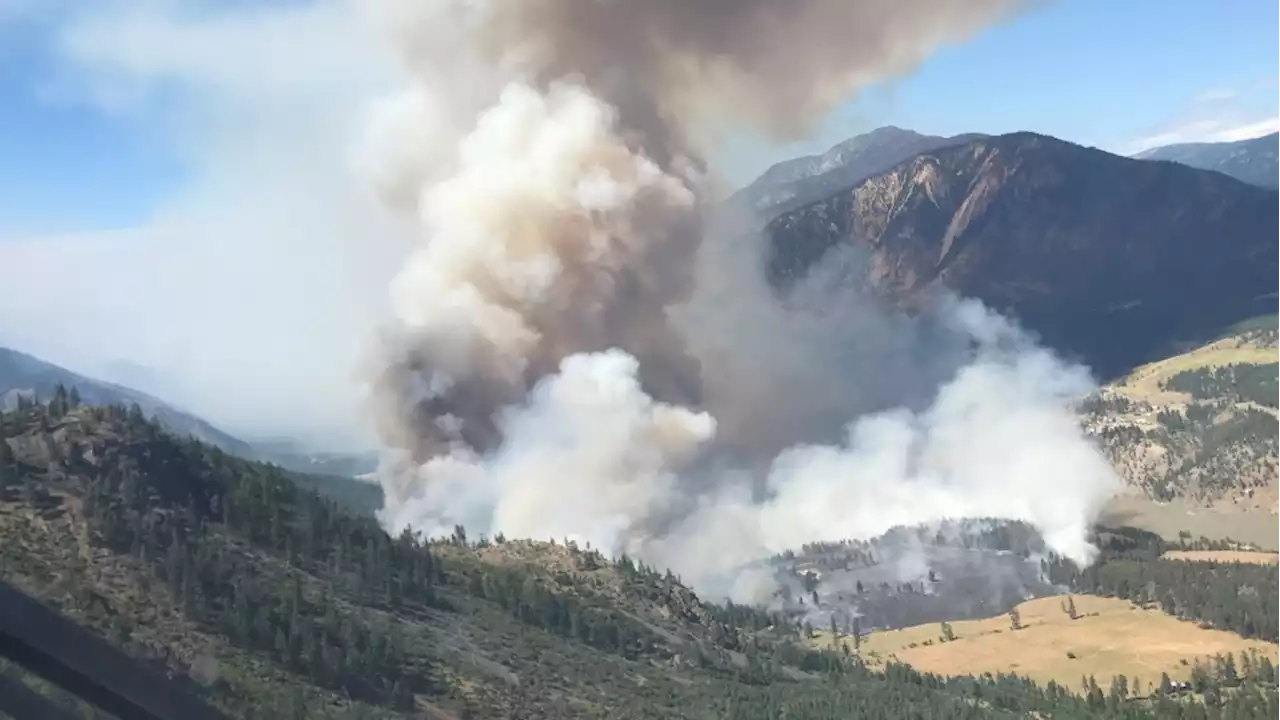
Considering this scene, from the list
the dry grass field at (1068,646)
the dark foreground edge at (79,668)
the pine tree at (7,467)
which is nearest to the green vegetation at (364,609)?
the pine tree at (7,467)

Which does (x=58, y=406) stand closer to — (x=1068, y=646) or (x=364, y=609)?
(x=364, y=609)

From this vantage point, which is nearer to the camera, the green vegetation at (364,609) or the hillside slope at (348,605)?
the hillside slope at (348,605)

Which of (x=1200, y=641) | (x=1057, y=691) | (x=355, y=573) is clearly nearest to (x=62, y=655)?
(x=355, y=573)

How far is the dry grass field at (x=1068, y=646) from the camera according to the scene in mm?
156375

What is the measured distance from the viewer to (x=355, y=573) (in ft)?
344

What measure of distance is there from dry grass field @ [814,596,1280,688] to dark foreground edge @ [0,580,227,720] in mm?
162178

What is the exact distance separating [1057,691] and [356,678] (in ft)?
310

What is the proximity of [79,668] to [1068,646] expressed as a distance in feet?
605

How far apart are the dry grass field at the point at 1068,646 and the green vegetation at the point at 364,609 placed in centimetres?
1824

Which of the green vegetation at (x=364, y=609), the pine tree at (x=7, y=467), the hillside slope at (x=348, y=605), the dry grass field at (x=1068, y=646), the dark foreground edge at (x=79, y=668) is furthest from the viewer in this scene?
the dry grass field at (x=1068, y=646)

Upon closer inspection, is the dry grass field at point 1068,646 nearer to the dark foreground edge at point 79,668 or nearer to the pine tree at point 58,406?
the pine tree at point 58,406

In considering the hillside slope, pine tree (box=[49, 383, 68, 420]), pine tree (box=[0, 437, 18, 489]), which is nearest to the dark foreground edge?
the hillside slope

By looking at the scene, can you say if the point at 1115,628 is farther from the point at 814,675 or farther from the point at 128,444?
the point at 128,444

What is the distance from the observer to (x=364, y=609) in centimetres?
9538
